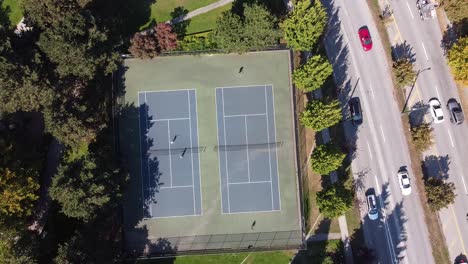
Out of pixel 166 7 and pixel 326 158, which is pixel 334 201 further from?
pixel 166 7

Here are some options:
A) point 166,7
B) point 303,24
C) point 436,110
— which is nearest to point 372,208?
point 436,110

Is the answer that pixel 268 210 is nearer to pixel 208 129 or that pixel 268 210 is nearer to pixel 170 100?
pixel 208 129

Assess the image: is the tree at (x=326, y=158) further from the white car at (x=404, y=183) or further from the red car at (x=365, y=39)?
the red car at (x=365, y=39)

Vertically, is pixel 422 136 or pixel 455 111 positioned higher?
pixel 455 111

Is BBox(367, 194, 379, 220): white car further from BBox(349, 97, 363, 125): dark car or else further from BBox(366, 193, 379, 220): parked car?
BBox(349, 97, 363, 125): dark car

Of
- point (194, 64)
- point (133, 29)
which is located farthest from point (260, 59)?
point (133, 29)

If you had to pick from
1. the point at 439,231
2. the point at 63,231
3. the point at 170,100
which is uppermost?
the point at 170,100

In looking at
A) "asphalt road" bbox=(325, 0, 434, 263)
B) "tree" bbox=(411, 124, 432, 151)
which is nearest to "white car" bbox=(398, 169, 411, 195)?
"asphalt road" bbox=(325, 0, 434, 263)
